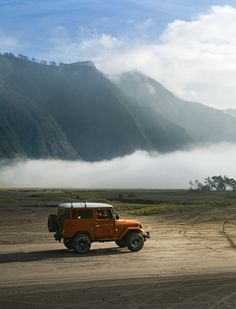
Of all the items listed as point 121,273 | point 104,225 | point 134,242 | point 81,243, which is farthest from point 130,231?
point 121,273

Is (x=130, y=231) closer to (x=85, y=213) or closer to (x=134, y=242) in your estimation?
(x=134, y=242)

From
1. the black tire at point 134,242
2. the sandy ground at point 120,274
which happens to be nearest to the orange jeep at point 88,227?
the black tire at point 134,242

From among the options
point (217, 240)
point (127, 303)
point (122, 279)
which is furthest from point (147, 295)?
point (217, 240)

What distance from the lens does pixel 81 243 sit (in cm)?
2970

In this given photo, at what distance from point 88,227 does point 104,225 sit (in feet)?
3.22

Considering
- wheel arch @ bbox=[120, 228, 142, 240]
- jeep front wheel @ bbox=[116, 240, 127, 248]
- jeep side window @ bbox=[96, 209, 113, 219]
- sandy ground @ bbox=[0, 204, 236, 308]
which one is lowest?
sandy ground @ bbox=[0, 204, 236, 308]

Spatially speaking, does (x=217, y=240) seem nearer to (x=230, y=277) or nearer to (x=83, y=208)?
(x=83, y=208)

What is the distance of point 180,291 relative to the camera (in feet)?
64.1

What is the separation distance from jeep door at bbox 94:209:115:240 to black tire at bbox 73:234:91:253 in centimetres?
55

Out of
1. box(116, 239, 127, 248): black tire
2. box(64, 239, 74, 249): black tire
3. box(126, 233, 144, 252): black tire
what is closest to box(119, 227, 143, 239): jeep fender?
box(126, 233, 144, 252): black tire

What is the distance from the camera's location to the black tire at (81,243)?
29559mm

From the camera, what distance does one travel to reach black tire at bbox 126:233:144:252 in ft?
101

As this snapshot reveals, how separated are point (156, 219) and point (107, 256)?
30.5 metres

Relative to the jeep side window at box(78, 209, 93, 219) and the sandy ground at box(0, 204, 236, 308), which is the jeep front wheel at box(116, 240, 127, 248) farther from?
the jeep side window at box(78, 209, 93, 219)
